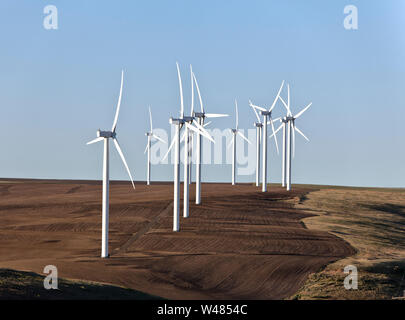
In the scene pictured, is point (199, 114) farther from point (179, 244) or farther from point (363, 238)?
point (363, 238)

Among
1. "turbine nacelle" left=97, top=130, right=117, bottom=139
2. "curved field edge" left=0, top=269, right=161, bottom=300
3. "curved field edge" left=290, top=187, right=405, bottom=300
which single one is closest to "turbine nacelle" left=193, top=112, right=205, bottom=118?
"curved field edge" left=290, top=187, right=405, bottom=300

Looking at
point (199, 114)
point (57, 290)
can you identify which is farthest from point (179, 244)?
point (57, 290)

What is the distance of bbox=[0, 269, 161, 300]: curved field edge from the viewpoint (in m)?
31.5

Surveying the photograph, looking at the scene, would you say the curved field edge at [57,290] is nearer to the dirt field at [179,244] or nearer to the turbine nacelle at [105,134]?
the dirt field at [179,244]

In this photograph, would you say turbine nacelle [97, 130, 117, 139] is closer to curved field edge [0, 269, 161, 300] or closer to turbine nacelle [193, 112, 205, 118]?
curved field edge [0, 269, 161, 300]

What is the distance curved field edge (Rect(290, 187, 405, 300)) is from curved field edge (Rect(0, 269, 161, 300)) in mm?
10580

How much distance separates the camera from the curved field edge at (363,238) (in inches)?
1687

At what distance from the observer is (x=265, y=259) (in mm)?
53000

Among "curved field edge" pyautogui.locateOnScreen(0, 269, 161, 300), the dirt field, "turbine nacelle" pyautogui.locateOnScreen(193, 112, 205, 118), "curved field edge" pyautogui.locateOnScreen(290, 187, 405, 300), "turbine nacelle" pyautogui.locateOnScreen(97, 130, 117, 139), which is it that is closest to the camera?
"curved field edge" pyautogui.locateOnScreen(0, 269, 161, 300)

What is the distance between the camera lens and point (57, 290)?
34.0 meters

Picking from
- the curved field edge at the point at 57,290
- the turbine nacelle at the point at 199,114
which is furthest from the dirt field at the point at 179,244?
the turbine nacelle at the point at 199,114
